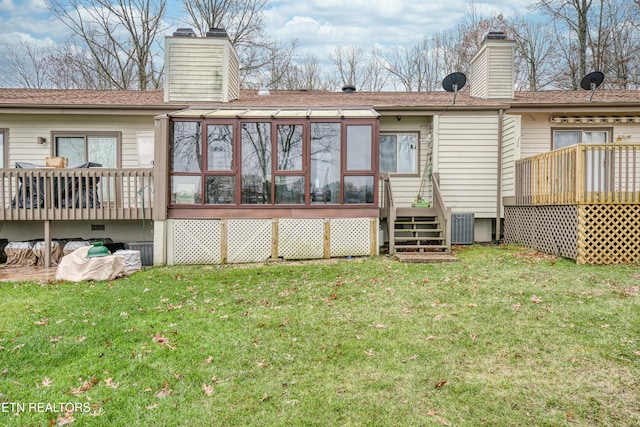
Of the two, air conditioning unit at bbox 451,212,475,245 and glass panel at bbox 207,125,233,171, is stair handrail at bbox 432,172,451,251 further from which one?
glass panel at bbox 207,125,233,171

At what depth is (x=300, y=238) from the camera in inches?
325

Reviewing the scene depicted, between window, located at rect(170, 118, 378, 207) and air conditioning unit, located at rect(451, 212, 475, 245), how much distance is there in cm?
289

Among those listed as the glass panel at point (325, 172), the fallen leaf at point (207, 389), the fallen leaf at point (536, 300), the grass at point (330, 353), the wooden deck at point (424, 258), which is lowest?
the fallen leaf at point (207, 389)

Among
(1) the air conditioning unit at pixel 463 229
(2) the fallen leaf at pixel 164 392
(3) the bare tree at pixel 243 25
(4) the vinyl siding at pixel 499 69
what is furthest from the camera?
(3) the bare tree at pixel 243 25

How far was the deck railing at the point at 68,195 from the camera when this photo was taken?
8.23 m

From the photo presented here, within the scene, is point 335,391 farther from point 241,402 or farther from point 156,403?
point 156,403

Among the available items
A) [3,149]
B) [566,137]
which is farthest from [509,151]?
[3,149]

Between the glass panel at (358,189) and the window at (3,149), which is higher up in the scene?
the window at (3,149)

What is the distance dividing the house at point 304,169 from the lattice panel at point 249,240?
22 mm

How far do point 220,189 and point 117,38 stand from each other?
15.1 m

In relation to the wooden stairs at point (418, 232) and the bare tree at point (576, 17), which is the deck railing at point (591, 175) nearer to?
the wooden stairs at point (418, 232)

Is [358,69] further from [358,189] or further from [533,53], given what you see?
[358,189]

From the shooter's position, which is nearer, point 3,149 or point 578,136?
point 3,149

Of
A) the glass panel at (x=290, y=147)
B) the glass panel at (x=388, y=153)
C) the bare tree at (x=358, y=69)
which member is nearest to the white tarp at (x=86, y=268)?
the glass panel at (x=290, y=147)
